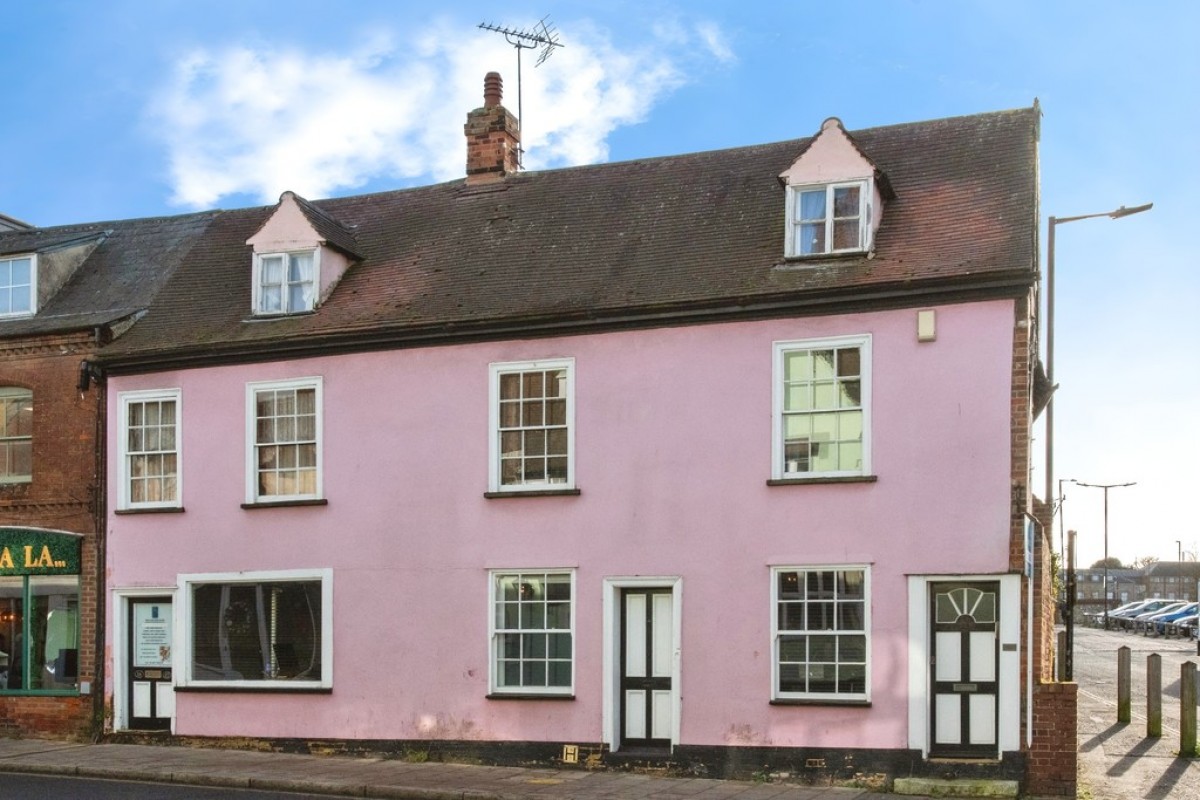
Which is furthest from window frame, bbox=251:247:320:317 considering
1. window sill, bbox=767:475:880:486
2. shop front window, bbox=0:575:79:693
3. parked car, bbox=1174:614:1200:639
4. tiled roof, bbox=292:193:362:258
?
parked car, bbox=1174:614:1200:639

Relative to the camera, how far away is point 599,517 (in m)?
17.7

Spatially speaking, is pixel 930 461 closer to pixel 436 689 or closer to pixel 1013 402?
pixel 1013 402

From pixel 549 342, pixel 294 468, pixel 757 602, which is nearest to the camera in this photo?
pixel 757 602

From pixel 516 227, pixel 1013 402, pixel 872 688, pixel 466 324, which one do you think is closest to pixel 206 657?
pixel 466 324

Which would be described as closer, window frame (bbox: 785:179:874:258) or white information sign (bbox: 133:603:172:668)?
window frame (bbox: 785:179:874:258)

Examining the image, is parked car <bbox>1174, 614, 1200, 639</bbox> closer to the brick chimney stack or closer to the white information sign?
the brick chimney stack

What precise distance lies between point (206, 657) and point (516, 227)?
7710mm

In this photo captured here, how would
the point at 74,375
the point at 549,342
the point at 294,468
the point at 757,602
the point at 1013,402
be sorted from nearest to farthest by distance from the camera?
1. the point at 1013,402
2. the point at 757,602
3. the point at 549,342
4. the point at 294,468
5. the point at 74,375

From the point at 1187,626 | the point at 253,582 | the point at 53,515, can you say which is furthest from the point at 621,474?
the point at 1187,626

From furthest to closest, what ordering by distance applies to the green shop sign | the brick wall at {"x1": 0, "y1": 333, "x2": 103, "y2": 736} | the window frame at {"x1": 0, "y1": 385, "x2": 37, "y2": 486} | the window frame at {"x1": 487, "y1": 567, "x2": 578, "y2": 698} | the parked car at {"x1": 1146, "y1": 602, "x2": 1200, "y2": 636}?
the parked car at {"x1": 1146, "y1": 602, "x2": 1200, "y2": 636} < the window frame at {"x1": 0, "y1": 385, "x2": 37, "y2": 486} < the green shop sign < the brick wall at {"x1": 0, "y1": 333, "x2": 103, "y2": 736} < the window frame at {"x1": 487, "y1": 567, "x2": 578, "y2": 698}

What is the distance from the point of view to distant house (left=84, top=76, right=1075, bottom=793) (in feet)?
52.5

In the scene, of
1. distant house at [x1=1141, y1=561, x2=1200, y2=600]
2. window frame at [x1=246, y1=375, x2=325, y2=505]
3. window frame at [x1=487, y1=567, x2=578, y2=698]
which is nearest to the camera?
window frame at [x1=487, y1=567, x2=578, y2=698]

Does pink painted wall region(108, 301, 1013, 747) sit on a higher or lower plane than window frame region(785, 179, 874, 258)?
lower

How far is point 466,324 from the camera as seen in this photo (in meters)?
18.4
